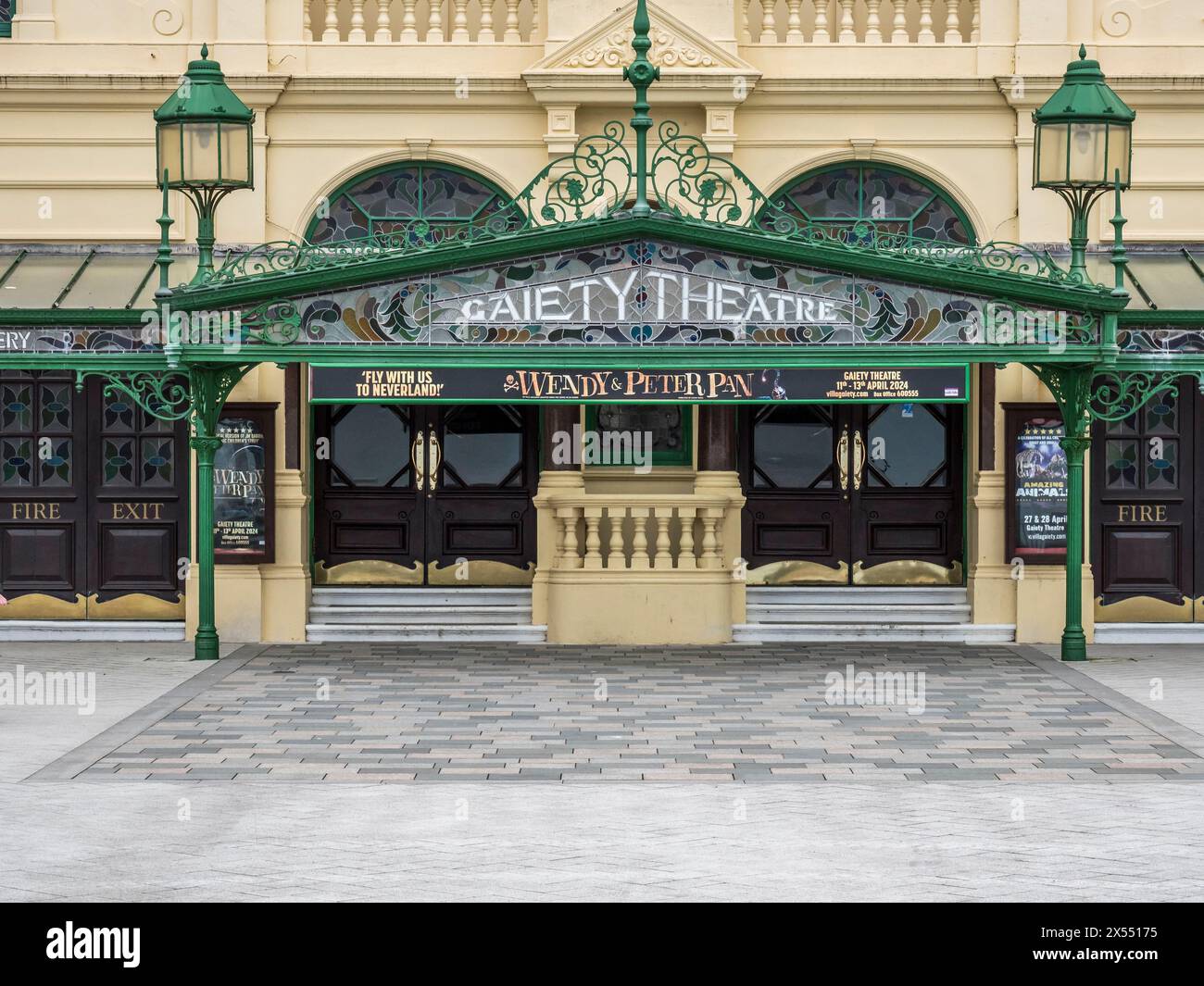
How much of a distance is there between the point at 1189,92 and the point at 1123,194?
1.05 meters

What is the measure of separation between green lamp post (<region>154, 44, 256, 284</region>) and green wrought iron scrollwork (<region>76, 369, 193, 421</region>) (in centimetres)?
108

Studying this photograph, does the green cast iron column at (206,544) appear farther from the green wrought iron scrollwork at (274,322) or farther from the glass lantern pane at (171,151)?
the glass lantern pane at (171,151)

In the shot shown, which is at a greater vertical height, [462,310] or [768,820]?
[462,310]

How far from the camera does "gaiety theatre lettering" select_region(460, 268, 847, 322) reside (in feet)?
48.9

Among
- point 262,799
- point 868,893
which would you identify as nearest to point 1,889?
point 262,799

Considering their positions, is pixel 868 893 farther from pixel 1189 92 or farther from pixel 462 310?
pixel 1189 92

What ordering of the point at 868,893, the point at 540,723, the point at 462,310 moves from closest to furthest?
the point at 868,893 → the point at 540,723 → the point at 462,310

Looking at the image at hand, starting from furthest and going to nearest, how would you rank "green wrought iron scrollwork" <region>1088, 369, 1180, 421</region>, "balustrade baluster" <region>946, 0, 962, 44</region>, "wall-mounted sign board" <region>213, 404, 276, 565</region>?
1. "balustrade baluster" <region>946, 0, 962, 44</region>
2. "wall-mounted sign board" <region>213, 404, 276, 565</region>
3. "green wrought iron scrollwork" <region>1088, 369, 1180, 421</region>

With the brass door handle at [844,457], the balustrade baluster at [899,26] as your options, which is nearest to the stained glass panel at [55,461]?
Result: the brass door handle at [844,457]

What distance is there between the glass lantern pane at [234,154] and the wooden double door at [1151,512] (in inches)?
303

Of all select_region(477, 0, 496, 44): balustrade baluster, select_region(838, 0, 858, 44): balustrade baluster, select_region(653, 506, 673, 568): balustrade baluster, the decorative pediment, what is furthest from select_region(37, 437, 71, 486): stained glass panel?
select_region(838, 0, 858, 44): balustrade baluster

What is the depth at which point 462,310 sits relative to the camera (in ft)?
49.3

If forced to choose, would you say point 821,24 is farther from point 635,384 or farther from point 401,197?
point 635,384

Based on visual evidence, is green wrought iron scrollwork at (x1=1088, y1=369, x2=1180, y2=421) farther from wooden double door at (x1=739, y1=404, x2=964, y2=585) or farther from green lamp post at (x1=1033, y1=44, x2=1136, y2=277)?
wooden double door at (x1=739, y1=404, x2=964, y2=585)
